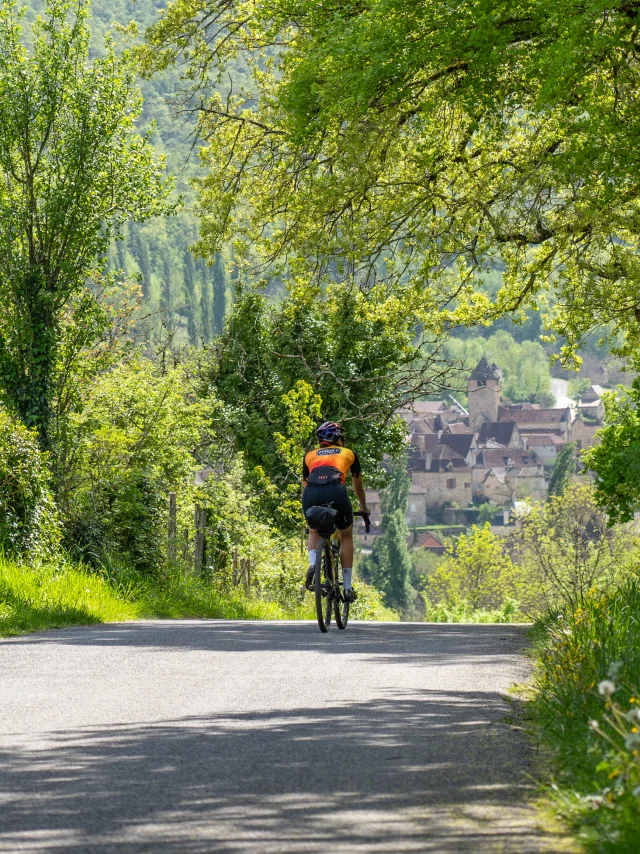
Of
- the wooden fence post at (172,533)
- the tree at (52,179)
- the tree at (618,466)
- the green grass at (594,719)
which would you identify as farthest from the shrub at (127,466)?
the tree at (618,466)

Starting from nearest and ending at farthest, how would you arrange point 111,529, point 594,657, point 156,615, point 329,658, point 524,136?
point 594,657
point 329,658
point 156,615
point 111,529
point 524,136

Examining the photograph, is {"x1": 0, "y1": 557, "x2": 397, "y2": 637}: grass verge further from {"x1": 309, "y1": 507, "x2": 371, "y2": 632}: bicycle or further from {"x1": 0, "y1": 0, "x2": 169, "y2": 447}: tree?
{"x1": 0, "y1": 0, "x2": 169, "y2": 447}: tree

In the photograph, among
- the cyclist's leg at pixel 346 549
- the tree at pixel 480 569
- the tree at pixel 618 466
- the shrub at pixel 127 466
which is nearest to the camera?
the cyclist's leg at pixel 346 549

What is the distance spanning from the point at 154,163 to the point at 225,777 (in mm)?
16839

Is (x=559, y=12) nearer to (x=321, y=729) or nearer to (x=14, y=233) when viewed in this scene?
(x=321, y=729)

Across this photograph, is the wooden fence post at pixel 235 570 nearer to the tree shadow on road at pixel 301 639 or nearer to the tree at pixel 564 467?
the tree shadow on road at pixel 301 639

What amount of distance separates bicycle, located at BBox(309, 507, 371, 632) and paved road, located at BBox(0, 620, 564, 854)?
2097mm

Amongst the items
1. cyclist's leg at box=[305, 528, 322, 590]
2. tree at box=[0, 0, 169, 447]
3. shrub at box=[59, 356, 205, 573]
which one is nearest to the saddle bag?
cyclist's leg at box=[305, 528, 322, 590]

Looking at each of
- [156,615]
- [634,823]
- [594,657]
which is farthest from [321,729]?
[156,615]

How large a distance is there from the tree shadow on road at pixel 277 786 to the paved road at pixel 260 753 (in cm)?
1

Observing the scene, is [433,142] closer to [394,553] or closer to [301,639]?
[301,639]

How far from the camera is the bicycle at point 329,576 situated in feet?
40.8

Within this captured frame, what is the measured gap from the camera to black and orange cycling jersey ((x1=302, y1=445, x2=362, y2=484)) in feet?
40.8

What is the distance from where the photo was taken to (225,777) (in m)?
5.43
